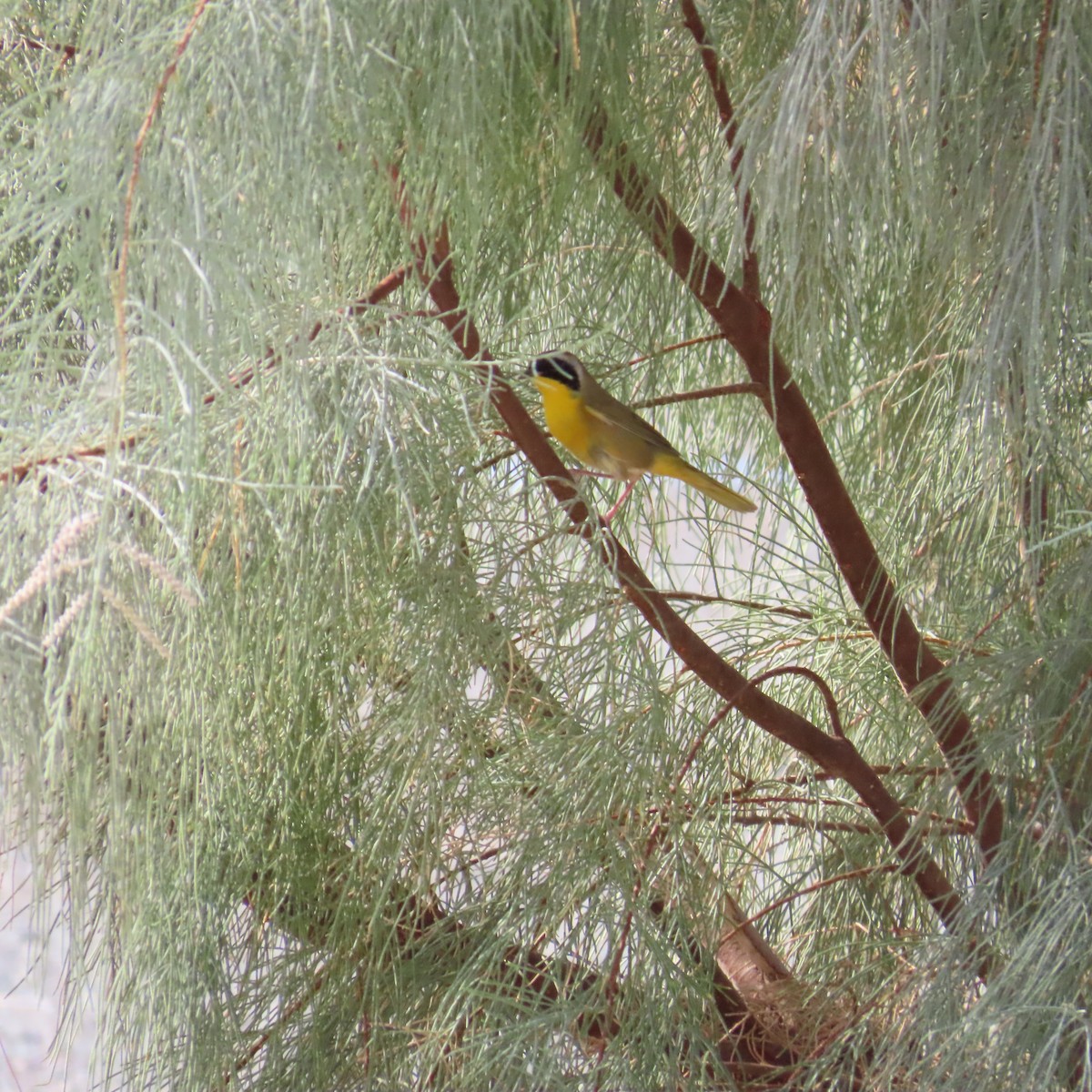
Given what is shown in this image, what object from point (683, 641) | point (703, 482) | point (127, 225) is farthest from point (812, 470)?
point (127, 225)

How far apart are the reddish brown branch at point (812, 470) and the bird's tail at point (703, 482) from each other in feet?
0.55

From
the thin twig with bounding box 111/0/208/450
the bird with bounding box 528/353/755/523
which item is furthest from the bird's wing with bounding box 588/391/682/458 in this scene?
the thin twig with bounding box 111/0/208/450

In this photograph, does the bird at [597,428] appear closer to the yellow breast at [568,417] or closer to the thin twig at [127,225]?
the yellow breast at [568,417]

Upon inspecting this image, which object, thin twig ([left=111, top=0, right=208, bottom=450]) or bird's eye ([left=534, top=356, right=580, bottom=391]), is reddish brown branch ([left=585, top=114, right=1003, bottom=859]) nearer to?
bird's eye ([left=534, top=356, right=580, bottom=391])

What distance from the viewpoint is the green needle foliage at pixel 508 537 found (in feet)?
1.56

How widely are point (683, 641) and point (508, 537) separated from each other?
12cm

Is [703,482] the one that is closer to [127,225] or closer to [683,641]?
[683,641]

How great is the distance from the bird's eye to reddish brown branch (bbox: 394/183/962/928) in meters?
0.07

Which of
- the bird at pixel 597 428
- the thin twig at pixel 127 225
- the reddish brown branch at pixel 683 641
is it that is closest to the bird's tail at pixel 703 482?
the bird at pixel 597 428

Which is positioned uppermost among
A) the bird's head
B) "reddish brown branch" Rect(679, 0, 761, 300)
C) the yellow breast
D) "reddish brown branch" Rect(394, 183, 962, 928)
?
"reddish brown branch" Rect(679, 0, 761, 300)

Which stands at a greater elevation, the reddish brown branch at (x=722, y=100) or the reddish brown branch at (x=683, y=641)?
the reddish brown branch at (x=722, y=100)

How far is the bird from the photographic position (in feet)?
2.59

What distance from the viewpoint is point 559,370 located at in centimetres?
79

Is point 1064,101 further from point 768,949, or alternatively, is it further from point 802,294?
point 768,949
